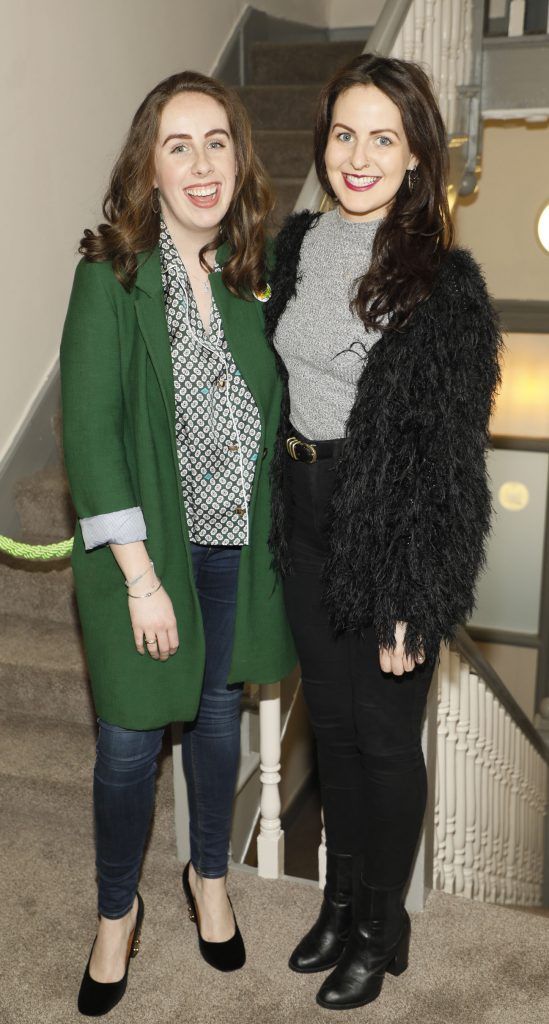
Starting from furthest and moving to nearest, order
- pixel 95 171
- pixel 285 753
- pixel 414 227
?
1. pixel 285 753
2. pixel 95 171
3. pixel 414 227

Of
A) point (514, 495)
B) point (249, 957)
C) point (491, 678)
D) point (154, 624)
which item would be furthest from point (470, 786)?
point (514, 495)

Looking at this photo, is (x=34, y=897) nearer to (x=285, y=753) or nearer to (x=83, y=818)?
(x=83, y=818)

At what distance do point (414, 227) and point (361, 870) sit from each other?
124 centimetres

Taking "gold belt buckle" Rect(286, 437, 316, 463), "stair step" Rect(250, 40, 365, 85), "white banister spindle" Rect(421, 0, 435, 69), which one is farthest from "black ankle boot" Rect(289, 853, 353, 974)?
"stair step" Rect(250, 40, 365, 85)

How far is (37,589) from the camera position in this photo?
11.1 feet

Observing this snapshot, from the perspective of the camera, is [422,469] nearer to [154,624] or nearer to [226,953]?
[154,624]

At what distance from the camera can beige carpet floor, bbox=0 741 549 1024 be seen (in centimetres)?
194

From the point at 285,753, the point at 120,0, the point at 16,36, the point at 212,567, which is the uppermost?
the point at 120,0

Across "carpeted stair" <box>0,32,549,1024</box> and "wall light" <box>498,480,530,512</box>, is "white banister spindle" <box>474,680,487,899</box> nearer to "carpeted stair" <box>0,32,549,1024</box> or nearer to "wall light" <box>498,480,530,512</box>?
"carpeted stair" <box>0,32,549,1024</box>

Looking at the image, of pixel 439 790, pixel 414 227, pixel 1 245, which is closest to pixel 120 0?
pixel 1 245

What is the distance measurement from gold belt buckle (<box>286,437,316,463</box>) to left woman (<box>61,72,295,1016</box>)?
0.17ft

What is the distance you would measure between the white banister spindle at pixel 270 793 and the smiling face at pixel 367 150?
1187 mm

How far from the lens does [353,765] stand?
1.92m

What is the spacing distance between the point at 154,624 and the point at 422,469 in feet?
1.81
